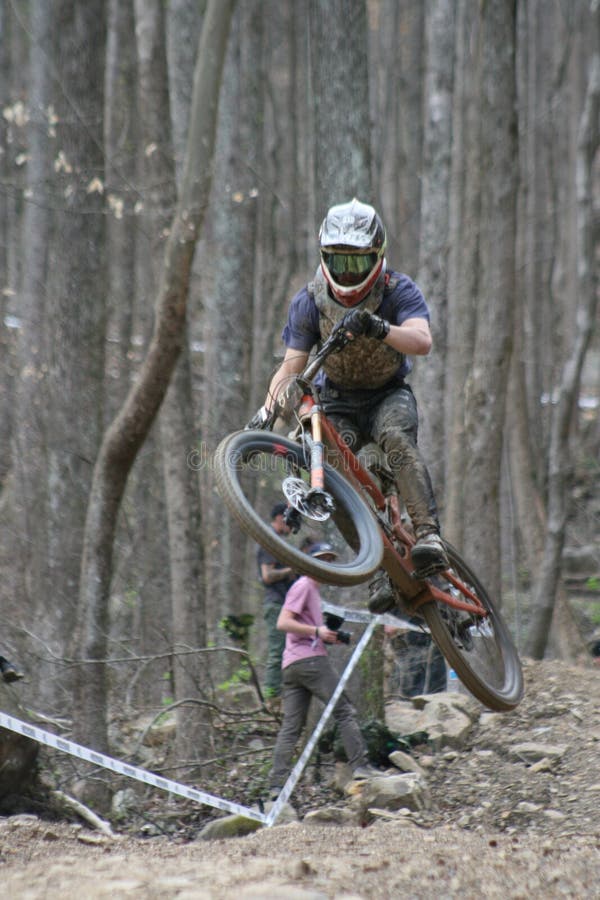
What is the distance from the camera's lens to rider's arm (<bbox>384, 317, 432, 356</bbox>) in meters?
6.31

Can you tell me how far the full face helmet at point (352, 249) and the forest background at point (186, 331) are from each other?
208 cm

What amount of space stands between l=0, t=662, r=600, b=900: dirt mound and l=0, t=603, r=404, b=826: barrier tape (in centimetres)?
57

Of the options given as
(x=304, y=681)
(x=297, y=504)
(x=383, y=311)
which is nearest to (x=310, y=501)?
(x=297, y=504)

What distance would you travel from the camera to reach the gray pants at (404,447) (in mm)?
6676

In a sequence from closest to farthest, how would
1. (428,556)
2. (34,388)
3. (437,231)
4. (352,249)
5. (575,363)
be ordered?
(352,249)
(428,556)
(575,363)
(34,388)
(437,231)

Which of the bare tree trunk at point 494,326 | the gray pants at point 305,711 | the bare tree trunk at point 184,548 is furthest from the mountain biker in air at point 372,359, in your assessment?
the bare tree trunk at point 494,326

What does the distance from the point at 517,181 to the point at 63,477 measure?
20.2 ft

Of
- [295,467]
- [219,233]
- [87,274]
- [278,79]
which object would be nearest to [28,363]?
[87,274]

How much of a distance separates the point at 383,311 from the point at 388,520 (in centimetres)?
134

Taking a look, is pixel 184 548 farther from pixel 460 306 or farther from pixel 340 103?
pixel 460 306

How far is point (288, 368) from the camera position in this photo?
6.76 m

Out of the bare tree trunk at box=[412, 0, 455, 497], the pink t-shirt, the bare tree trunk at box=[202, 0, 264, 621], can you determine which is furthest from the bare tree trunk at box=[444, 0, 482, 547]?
the pink t-shirt

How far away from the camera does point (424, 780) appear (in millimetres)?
8508

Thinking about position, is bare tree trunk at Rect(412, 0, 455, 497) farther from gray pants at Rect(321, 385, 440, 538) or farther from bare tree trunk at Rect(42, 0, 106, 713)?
gray pants at Rect(321, 385, 440, 538)
